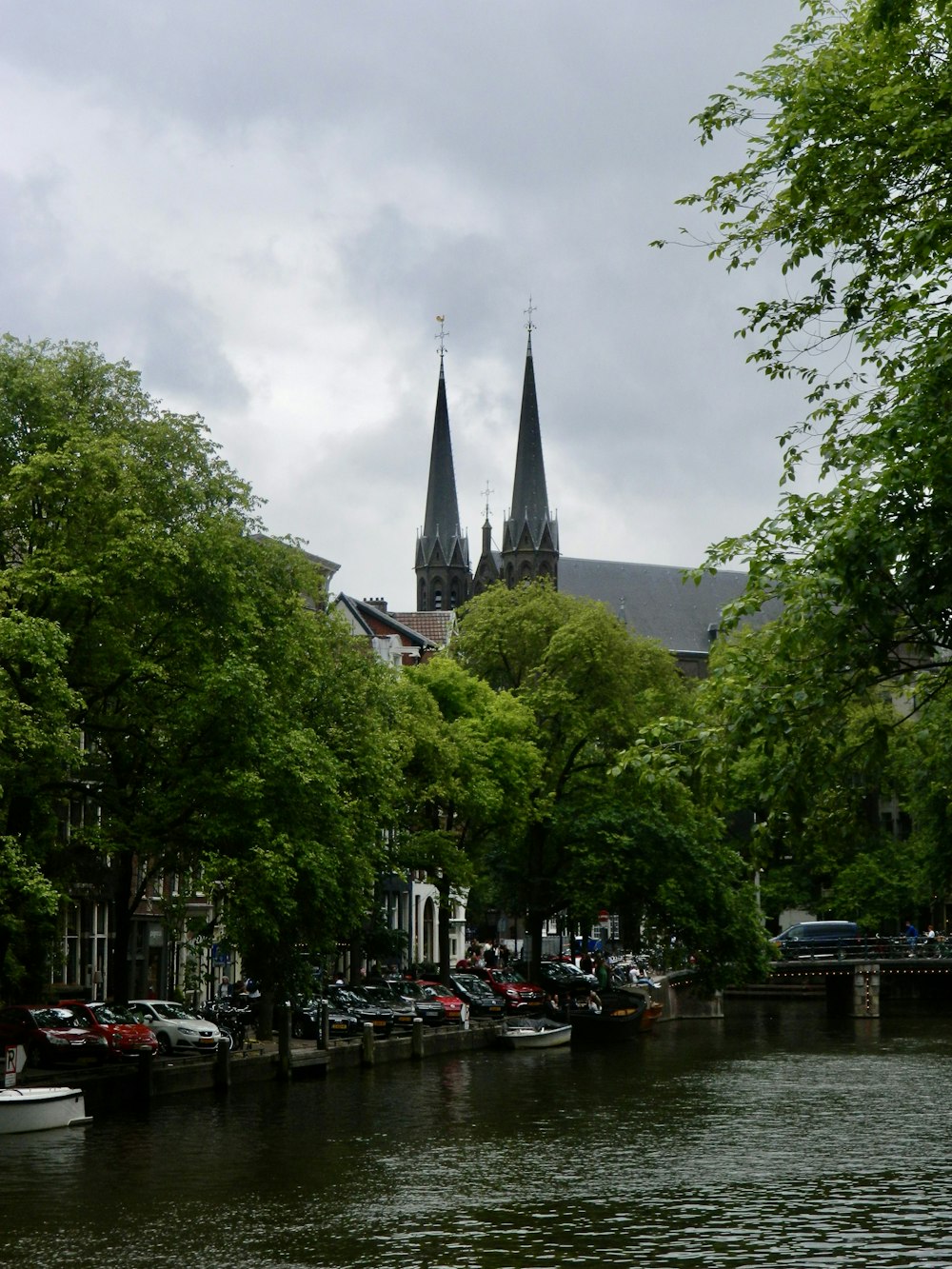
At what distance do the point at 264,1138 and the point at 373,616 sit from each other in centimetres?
7540

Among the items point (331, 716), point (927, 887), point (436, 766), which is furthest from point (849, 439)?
point (927, 887)

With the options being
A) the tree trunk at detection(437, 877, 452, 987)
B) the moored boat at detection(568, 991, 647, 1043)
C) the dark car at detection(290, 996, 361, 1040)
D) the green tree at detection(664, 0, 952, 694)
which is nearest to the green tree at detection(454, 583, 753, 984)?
the moored boat at detection(568, 991, 647, 1043)

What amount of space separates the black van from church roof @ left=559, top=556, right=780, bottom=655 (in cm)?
5296

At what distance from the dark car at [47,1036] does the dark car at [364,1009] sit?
54.3 feet

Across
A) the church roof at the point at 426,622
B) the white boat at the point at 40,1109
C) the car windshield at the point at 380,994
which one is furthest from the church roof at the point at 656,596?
the white boat at the point at 40,1109

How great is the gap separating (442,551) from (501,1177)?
128 metres

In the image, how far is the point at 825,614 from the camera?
59.4 ft

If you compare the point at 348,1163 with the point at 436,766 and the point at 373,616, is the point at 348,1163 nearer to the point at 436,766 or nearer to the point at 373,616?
the point at 436,766

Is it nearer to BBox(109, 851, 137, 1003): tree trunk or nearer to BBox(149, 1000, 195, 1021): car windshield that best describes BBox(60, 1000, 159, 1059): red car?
BBox(109, 851, 137, 1003): tree trunk

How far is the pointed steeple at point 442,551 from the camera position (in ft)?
512

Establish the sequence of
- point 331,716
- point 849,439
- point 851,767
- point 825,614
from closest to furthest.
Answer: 1. point 825,614
2. point 851,767
3. point 849,439
4. point 331,716

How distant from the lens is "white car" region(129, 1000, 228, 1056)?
49.4 metres

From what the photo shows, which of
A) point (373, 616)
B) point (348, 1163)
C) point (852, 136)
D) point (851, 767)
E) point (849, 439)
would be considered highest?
point (373, 616)

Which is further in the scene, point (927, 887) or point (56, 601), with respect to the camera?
point (927, 887)
